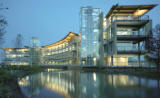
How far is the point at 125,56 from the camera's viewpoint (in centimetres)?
3603

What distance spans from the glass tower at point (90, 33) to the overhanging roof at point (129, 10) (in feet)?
16.9

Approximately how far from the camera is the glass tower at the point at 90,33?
128 feet

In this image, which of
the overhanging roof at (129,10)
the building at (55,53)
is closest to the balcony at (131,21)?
the overhanging roof at (129,10)

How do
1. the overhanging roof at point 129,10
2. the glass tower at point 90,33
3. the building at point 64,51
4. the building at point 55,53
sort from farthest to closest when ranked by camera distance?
1. the building at point 64,51
2. the building at point 55,53
3. the glass tower at point 90,33
4. the overhanging roof at point 129,10

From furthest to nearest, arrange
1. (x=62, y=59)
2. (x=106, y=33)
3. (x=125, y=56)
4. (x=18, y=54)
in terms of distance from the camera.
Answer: (x=18, y=54) → (x=62, y=59) → (x=106, y=33) → (x=125, y=56)

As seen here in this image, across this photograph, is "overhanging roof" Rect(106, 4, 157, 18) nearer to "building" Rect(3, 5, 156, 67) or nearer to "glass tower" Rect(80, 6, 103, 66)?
"building" Rect(3, 5, 156, 67)

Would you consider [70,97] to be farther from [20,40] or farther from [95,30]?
[20,40]

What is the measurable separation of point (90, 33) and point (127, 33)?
1037 cm

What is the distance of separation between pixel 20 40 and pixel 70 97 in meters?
43.9

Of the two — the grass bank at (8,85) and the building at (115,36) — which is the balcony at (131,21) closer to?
the building at (115,36)

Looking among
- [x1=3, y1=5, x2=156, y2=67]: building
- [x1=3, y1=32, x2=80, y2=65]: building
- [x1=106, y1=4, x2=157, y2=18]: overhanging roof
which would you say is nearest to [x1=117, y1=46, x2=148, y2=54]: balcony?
[x1=3, y1=5, x2=156, y2=67]: building

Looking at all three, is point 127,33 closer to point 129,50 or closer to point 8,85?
point 129,50

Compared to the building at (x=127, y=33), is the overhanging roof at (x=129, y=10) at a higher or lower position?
higher

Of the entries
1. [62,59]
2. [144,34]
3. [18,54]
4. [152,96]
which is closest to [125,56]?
[144,34]
